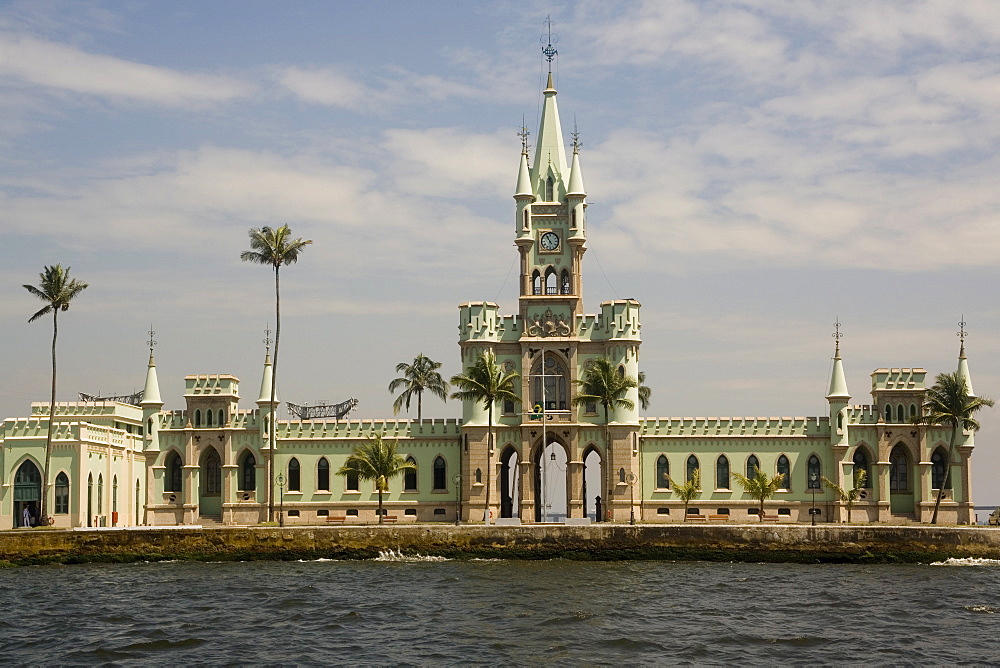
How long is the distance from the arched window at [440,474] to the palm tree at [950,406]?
30718mm

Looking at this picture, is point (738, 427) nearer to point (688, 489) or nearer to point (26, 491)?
point (688, 489)

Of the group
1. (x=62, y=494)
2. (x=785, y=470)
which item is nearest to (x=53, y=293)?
(x=62, y=494)

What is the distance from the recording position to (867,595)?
5516cm

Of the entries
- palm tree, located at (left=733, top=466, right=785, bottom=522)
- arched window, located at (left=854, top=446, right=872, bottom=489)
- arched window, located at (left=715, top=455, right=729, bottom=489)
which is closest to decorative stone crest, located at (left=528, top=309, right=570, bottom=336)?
arched window, located at (left=715, top=455, right=729, bottom=489)

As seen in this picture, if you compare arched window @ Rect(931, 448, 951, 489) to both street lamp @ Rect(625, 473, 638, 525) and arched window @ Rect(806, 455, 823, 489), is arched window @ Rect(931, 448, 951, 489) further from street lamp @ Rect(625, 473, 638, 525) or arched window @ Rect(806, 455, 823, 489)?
street lamp @ Rect(625, 473, 638, 525)

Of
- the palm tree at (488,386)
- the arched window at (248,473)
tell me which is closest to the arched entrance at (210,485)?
the arched window at (248,473)

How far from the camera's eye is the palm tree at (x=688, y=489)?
7975 centimetres

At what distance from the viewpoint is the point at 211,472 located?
87312 mm

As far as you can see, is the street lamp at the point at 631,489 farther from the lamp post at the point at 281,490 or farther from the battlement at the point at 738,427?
the lamp post at the point at 281,490

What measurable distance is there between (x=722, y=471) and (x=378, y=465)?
75.4 ft

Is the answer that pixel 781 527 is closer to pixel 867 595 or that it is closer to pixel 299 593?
pixel 867 595

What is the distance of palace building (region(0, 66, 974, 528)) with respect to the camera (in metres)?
82.4

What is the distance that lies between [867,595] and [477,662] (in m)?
22.8

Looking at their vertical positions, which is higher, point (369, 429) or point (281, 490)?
point (369, 429)
